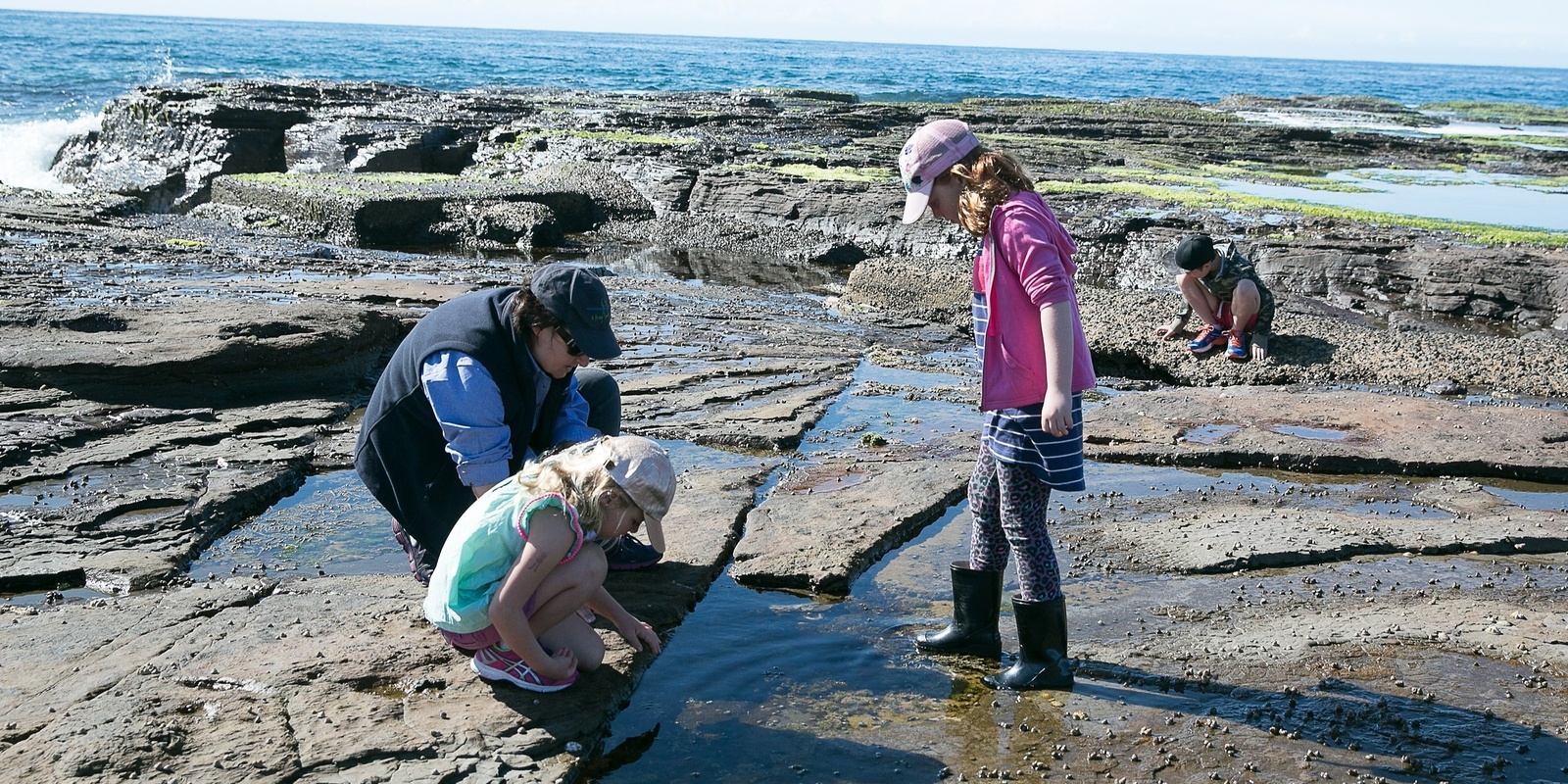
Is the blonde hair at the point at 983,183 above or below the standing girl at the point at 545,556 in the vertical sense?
above

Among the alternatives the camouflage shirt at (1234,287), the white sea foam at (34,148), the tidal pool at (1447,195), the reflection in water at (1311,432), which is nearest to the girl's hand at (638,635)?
the reflection in water at (1311,432)

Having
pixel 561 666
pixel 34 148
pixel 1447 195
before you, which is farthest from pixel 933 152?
pixel 34 148

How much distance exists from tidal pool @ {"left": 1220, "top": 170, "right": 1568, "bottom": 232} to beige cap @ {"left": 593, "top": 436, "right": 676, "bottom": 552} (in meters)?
14.4

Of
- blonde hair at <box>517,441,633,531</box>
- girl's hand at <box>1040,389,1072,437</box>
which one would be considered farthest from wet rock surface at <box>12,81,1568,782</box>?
girl's hand at <box>1040,389,1072,437</box>

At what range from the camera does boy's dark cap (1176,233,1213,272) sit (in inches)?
294

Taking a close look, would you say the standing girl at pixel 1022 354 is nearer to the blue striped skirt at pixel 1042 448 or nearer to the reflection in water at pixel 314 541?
the blue striped skirt at pixel 1042 448

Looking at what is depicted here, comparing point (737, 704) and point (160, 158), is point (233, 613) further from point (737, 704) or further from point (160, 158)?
point (160, 158)

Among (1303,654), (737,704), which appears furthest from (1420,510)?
(737,704)

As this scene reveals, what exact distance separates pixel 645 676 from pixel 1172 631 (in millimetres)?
1615

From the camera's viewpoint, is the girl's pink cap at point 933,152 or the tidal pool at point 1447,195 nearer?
the girl's pink cap at point 933,152

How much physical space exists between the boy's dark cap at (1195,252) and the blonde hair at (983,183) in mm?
4487

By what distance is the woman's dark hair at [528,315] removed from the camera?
11.2 ft

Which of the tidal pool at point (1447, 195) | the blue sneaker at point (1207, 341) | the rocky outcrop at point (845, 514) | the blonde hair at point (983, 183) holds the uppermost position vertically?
the blonde hair at point (983, 183)

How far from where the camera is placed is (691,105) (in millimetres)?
27547
